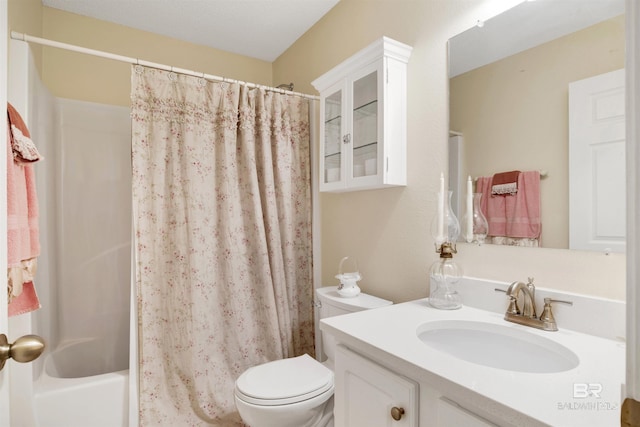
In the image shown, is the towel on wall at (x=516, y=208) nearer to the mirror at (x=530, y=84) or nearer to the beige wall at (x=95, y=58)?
the mirror at (x=530, y=84)

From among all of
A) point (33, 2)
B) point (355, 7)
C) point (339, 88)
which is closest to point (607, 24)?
point (339, 88)

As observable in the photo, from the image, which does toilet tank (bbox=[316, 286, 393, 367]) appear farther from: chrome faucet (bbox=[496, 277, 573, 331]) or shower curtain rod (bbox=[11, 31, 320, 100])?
shower curtain rod (bbox=[11, 31, 320, 100])

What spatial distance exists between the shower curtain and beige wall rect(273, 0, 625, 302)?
0.42 m

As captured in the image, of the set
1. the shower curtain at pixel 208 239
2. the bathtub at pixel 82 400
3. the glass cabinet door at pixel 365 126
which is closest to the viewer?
the bathtub at pixel 82 400

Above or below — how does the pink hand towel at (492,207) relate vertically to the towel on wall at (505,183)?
below

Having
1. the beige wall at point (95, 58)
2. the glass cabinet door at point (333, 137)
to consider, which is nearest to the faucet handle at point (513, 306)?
the glass cabinet door at point (333, 137)

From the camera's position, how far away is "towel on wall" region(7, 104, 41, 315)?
1030 millimetres

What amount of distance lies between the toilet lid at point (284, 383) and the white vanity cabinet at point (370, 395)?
385mm

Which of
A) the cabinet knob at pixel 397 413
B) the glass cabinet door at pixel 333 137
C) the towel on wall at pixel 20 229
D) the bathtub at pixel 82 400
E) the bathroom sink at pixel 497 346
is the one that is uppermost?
the glass cabinet door at pixel 333 137

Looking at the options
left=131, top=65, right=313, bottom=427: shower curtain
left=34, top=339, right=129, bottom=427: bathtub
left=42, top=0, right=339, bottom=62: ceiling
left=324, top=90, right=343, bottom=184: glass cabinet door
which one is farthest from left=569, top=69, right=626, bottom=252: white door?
left=34, top=339, right=129, bottom=427: bathtub

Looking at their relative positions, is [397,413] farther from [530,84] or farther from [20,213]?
[20,213]

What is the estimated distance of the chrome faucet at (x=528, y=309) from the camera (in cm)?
101

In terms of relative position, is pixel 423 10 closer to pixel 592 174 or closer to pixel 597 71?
pixel 597 71

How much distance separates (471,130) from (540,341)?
801 mm
